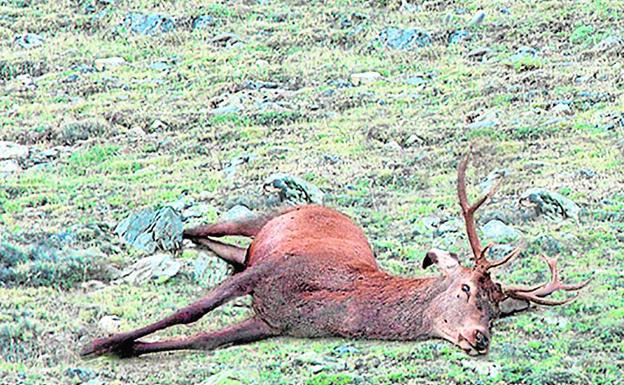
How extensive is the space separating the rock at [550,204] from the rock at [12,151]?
4.61m

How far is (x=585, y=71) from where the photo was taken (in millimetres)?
15602

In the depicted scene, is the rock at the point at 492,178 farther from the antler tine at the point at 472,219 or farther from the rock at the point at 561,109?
the antler tine at the point at 472,219

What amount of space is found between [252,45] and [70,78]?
8.64ft

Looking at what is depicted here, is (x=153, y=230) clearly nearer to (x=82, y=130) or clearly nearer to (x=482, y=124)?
(x=82, y=130)

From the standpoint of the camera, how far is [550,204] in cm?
1088

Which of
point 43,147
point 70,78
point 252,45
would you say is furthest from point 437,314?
point 252,45

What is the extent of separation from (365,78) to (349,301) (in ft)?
26.9

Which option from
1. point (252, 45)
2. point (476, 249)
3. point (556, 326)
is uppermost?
point (476, 249)

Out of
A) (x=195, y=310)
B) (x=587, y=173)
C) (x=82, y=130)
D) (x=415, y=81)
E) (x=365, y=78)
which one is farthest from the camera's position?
(x=365, y=78)

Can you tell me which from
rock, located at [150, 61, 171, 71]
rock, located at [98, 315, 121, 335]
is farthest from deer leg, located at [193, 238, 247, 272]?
rock, located at [150, 61, 171, 71]

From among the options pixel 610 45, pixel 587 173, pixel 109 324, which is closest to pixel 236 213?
pixel 109 324

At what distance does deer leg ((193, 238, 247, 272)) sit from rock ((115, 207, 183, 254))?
0.59 ft

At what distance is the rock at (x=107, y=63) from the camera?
1667 cm

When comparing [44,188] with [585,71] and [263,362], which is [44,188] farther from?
[585,71]
